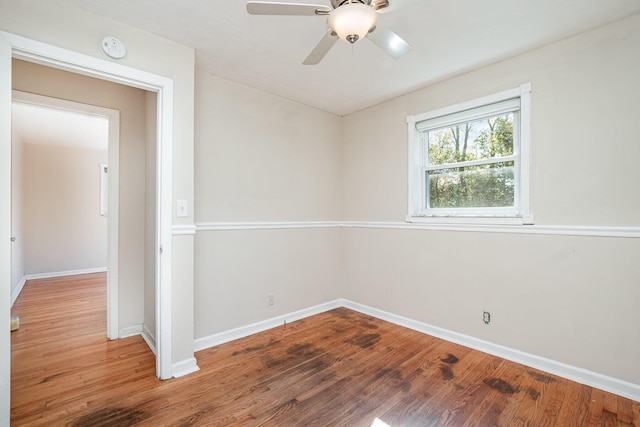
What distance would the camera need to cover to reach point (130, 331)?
289 cm

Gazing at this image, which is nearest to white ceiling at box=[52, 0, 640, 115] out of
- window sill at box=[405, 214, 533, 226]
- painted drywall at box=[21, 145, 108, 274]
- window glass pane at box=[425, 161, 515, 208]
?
window glass pane at box=[425, 161, 515, 208]

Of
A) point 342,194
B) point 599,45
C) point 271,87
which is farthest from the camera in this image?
point 342,194

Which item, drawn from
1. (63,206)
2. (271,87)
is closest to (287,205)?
(271,87)

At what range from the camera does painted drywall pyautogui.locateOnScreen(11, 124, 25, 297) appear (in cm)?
429

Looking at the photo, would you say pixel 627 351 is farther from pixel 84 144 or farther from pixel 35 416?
pixel 84 144

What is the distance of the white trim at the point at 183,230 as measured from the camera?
2.20 meters

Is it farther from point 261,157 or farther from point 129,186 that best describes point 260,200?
point 129,186

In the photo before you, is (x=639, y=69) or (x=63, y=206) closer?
(x=639, y=69)

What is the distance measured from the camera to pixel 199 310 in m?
2.61

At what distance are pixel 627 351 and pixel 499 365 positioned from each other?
77 centimetres

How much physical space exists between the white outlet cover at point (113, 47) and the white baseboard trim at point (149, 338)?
227 cm

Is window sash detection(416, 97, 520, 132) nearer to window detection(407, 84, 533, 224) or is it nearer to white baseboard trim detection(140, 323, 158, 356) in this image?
window detection(407, 84, 533, 224)

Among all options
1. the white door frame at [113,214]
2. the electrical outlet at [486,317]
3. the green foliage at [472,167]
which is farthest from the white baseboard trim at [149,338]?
the green foliage at [472,167]

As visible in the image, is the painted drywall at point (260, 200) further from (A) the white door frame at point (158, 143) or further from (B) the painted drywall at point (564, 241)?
(B) the painted drywall at point (564, 241)
